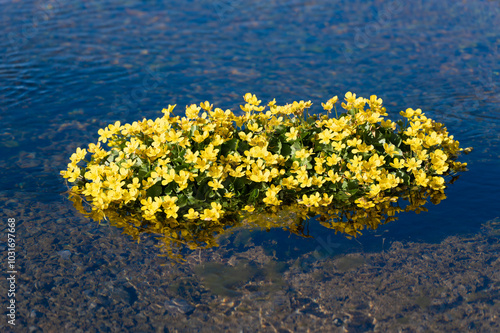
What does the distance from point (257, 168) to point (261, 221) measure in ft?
1.98

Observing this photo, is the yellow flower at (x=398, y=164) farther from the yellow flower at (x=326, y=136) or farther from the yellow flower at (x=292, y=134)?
the yellow flower at (x=292, y=134)

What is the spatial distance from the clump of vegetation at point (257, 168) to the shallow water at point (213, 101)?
32 cm

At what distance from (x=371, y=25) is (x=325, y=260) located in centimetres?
834

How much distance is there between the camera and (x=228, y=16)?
40.1 feet

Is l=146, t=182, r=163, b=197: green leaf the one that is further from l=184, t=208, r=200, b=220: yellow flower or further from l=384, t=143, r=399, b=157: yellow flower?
l=384, t=143, r=399, b=157: yellow flower

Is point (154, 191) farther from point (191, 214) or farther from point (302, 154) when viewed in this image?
point (302, 154)

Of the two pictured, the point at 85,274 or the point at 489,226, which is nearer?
the point at 85,274

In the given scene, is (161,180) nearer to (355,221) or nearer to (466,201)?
(355,221)

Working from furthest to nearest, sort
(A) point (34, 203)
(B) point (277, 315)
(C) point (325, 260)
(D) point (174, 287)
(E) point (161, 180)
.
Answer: (A) point (34, 203) → (E) point (161, 180) → (C) point (325, 260) → (D) point (174, 287) → (B) point (277, 315)

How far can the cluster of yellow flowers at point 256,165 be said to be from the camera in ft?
16.1

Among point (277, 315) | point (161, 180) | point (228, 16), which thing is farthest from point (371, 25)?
point (277, 315)

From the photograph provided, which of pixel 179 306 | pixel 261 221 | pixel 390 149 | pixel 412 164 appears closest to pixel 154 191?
pixel 261 221

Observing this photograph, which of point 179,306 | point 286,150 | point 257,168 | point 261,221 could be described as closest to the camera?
point 179,306

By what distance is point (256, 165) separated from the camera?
4992 millimetres
